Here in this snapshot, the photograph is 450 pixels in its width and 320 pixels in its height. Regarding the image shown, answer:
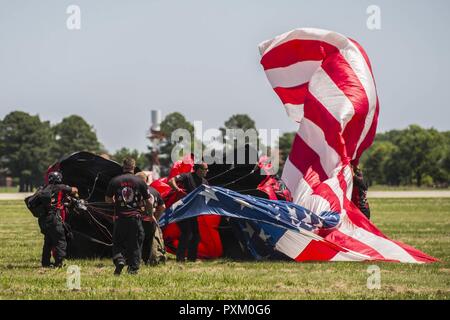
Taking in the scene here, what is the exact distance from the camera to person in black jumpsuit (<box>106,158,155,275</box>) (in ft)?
37.0

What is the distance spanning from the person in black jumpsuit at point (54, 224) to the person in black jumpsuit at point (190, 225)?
1.92m

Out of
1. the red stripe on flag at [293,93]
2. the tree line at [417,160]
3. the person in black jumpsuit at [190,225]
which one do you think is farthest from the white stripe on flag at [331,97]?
the tree line at [417,160]

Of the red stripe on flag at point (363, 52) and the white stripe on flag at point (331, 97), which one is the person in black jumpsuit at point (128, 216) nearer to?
the white stripe on flag at point (331, 97)

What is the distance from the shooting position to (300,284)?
34.6 ft

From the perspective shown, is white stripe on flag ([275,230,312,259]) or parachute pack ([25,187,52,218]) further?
white stripe on flag ([275,230,312,259])

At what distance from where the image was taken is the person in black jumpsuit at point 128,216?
37.0 ft

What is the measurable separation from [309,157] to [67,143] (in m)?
95.1

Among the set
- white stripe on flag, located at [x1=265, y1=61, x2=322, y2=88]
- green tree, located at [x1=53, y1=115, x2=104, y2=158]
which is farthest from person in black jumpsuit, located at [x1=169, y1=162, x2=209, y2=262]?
green tree, located at [x1=53, y1=115, x2=104, y2=158]

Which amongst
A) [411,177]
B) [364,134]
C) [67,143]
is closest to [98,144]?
[67,143]

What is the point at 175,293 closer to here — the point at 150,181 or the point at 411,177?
the point at 150,181

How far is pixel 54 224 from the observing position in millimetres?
12492

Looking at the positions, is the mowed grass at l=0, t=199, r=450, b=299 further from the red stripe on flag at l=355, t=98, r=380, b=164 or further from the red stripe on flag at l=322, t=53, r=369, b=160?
the red stripe on flag at l=322, t=53, r=369, b=160

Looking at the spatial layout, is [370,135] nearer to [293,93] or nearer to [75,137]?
[293,93]

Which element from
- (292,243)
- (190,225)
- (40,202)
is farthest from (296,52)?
(40,202)
